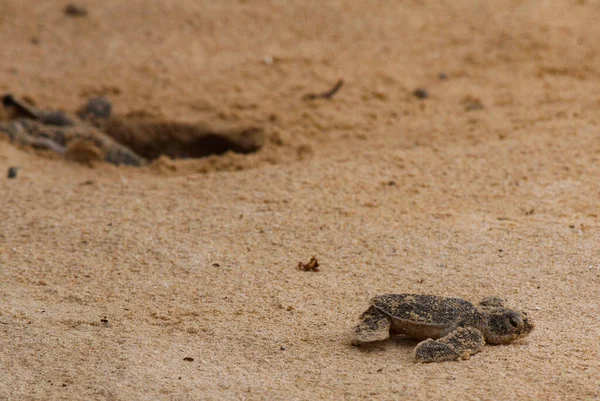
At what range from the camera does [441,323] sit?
337cm

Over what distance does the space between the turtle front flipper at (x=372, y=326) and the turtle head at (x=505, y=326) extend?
386mm

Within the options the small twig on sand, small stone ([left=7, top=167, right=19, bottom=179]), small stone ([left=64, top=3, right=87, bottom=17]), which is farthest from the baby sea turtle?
small stone ([left=64, top=3, right=87, bottom=17])

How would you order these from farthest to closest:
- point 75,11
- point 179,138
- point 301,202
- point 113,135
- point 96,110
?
point 75,11 → point 96,110 → point 113,135 → point 179,138 → point 301,202

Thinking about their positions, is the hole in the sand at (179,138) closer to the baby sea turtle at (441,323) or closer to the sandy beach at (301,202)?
the sandy beach at (301,202)

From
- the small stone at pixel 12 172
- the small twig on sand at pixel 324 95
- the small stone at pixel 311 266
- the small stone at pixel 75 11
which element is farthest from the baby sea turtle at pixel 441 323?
the small stone at pixel 75 11

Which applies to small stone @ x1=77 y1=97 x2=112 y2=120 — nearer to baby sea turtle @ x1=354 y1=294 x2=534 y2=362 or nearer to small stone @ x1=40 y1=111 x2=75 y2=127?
small stone @ x1=40 y1=111 x2=75 y2=127

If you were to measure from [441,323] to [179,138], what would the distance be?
12.2 feet

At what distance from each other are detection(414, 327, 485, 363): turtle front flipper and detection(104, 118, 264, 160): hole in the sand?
328cm

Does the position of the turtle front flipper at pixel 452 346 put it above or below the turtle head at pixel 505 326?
below

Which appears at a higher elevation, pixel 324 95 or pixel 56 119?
pixel 324 95

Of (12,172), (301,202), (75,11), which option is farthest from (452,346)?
(75,11)

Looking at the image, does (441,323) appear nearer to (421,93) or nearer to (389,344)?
(389,344)

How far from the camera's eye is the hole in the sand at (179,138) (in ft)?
21.2

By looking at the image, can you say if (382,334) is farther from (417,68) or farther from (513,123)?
(417,68)
